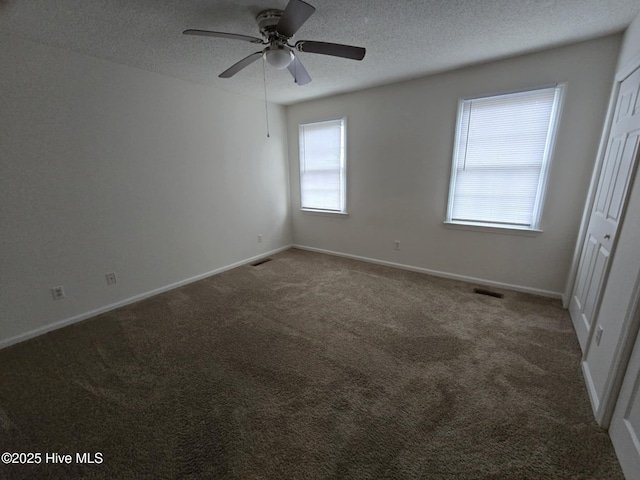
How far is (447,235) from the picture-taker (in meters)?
3.41

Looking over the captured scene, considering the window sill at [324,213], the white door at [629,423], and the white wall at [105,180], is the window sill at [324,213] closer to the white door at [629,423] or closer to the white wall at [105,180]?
the white wall at [105,180]

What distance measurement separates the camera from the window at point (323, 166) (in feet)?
13.5

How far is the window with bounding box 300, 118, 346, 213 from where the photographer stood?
4117 millimetres

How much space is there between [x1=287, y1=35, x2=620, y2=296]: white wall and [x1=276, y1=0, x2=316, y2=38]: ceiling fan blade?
85.6 inches

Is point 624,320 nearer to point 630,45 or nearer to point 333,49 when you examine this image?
point 630,45

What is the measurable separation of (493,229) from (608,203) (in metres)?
1.11

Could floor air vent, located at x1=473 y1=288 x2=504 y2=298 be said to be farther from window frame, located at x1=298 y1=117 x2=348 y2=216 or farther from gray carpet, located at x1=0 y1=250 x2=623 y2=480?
window frame, located at x1=298 y1=117 x2=348 y2=216

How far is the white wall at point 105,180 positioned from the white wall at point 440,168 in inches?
59.7

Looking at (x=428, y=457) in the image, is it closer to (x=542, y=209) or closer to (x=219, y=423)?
(x=219, y=423)

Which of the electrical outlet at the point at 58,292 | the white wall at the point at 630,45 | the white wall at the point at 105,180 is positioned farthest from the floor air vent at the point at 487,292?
the electrical outlet at the point at 58,292

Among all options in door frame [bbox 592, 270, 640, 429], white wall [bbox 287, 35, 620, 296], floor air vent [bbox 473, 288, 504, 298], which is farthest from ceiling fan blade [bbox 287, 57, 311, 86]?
floor air vent [bbox 473, 288, 504, 298]

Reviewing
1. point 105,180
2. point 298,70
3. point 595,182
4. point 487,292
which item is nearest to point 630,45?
point 595,182

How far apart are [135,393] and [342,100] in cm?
407

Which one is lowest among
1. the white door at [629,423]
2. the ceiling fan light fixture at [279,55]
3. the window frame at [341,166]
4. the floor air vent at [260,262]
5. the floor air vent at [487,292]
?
the floor air vent at [260,262]
